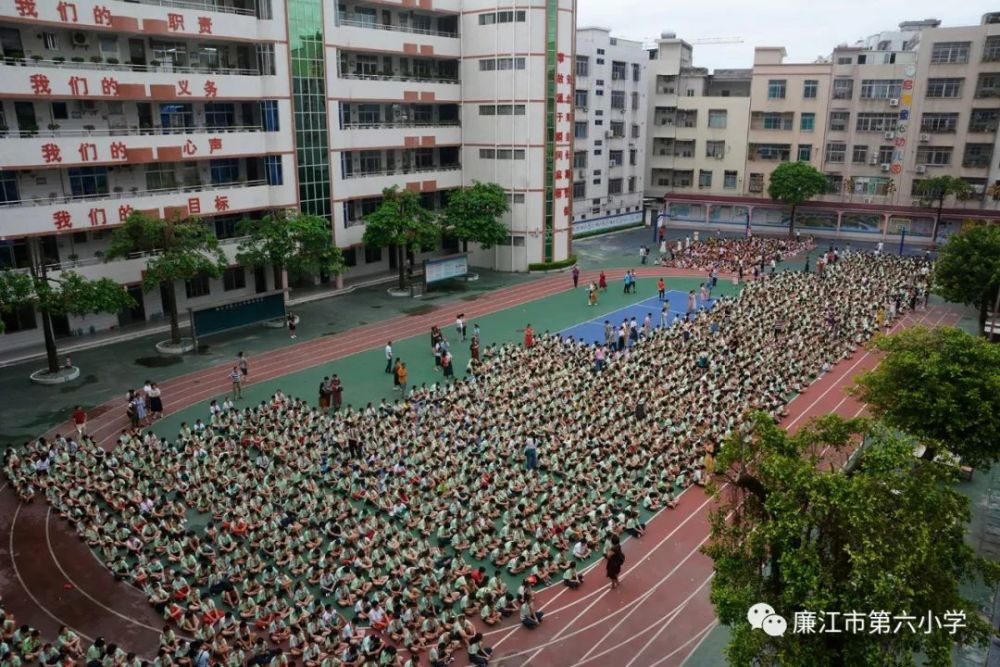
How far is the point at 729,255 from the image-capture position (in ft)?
159

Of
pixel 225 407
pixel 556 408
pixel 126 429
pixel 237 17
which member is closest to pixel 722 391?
pixel 556 408

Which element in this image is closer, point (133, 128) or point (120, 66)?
point (120, 66)

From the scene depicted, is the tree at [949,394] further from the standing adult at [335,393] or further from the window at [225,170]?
the window at [225,170]

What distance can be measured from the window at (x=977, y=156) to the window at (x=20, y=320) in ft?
192

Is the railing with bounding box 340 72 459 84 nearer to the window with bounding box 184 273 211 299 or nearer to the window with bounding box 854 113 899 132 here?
the window with bounding box 184 273 211 299

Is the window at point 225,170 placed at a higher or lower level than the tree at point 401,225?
higher

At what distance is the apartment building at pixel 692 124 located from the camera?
63094mm

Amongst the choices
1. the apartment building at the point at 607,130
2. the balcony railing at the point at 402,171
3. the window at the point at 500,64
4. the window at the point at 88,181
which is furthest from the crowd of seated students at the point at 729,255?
the window at the point at 88,181

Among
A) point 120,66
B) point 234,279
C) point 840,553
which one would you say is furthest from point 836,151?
point 840,553

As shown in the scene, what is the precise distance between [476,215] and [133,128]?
18.5m

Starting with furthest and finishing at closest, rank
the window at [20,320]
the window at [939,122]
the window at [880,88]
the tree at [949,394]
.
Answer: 1. the window at [880,88]
2. the window at [939,122]
3. the window at [20,320]
4. the tree at [949,394]

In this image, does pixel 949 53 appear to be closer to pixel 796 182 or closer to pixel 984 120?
pixel 984 120

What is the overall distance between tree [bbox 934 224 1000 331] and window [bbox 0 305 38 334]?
3942 centimetres

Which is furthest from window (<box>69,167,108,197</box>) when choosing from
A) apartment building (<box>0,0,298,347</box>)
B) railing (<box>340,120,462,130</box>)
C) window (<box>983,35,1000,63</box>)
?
window (<box>983,35,1000,63</box>)
